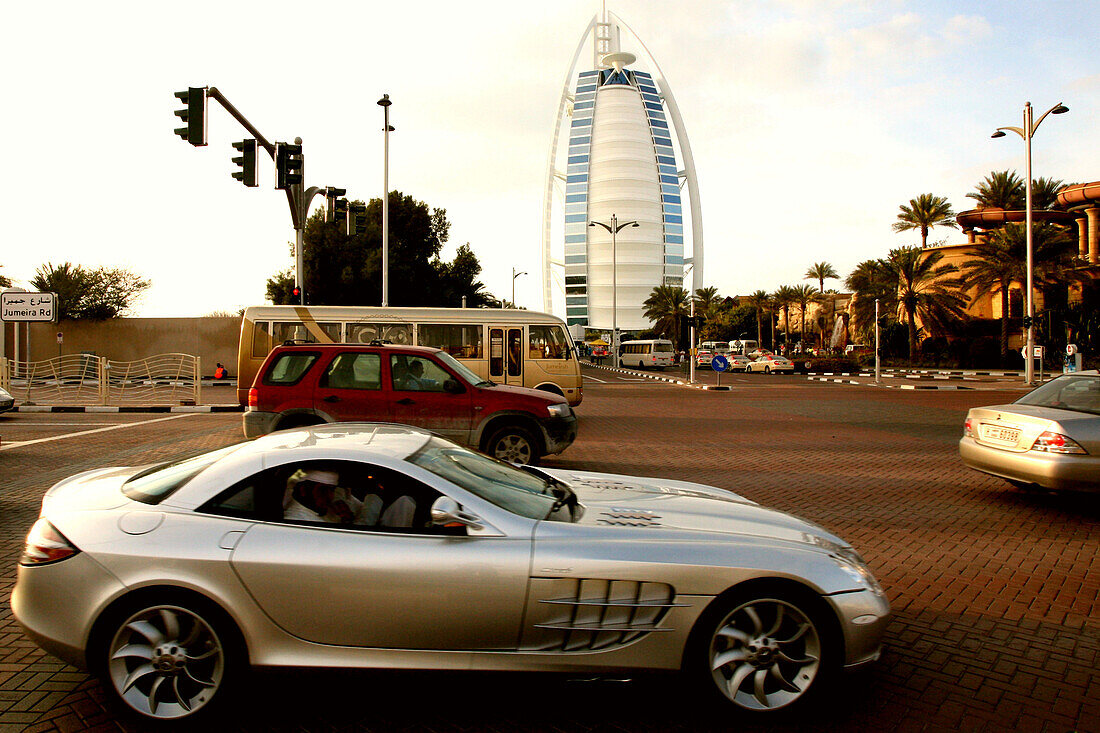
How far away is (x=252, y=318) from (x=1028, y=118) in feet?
94.1

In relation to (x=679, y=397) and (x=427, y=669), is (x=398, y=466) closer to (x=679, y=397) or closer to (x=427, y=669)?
(x=427, y=669)

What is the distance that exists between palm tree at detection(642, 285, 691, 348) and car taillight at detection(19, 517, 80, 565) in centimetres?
7530

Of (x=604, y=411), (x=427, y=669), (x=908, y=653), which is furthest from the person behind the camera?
Result: (x=604, y=411)

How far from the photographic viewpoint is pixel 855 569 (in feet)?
12.2

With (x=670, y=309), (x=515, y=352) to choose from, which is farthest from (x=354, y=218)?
(x=670, y=309)

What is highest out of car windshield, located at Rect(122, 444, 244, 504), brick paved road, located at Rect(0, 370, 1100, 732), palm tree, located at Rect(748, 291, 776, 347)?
palm tree, located at Rect(748, 291, 776, 347)

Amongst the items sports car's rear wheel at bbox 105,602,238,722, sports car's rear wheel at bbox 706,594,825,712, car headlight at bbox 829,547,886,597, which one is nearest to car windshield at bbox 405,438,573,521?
sports car's rear wheel at bbox 706,594,825,712

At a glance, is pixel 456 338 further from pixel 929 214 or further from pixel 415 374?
pixel 929 214

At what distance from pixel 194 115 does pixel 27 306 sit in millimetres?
13311

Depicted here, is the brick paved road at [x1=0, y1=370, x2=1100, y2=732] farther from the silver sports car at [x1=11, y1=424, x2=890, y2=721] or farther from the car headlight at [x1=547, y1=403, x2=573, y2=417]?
the car headlight at [x1=547, y1=403, x2=573, y2=417]

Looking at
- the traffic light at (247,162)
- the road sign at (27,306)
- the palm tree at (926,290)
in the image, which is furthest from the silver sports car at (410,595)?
the palm tree at (926,290)

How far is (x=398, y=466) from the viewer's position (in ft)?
12.1

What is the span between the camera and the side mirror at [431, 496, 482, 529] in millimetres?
3498

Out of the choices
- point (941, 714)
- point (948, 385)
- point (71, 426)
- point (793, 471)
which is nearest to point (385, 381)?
point (793, 471)
